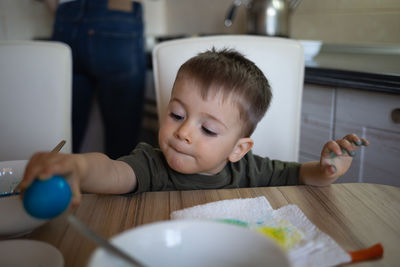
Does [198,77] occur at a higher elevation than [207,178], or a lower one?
higher

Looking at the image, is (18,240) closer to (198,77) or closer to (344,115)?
(198,77)

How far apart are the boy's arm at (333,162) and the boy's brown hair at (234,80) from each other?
17 centimetres

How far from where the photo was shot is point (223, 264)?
461 millimetres

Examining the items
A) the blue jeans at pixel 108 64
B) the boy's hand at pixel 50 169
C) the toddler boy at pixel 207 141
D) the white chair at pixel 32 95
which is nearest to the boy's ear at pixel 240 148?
the toddler boy at pixel 207 141

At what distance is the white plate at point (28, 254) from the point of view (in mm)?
507

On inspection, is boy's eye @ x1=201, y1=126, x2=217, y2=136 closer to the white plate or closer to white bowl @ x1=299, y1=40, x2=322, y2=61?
the white plate

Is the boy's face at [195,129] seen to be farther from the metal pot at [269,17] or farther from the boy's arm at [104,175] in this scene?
the metal pot at [269,17]

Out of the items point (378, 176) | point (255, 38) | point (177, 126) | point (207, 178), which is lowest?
point (378, 176)

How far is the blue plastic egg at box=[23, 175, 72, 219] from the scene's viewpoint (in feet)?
1.59

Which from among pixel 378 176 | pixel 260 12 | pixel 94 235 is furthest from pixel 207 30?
pixel 94 235

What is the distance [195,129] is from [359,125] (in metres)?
0.88

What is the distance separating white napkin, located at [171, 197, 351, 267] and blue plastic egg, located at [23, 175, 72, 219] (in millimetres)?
202

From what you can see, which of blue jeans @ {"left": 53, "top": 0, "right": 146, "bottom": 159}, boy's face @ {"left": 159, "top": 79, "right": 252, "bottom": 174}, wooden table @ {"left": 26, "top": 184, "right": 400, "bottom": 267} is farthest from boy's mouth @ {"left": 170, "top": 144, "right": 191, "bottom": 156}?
blue jeans @ {"left": 53, "top": 0, "right": 146, "bottom": 159}

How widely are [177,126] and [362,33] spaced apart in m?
1.34
